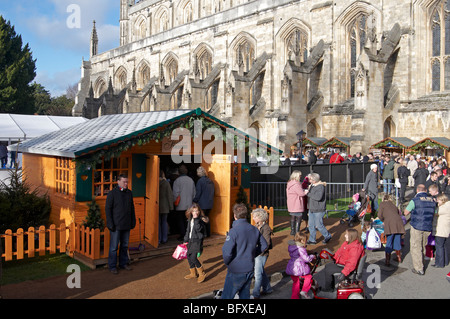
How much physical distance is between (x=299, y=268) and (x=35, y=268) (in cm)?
500

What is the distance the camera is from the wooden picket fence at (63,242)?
7926 mm

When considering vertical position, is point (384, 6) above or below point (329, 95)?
above

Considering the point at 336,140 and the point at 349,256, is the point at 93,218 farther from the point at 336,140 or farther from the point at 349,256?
the point at 336,140

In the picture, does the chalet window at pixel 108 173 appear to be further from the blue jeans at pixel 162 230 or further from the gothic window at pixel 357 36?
the gothic window at pixel 357 36

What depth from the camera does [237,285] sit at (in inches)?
206

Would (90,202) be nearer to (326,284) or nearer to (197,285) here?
(197,285)

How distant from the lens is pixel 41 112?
5716 cm

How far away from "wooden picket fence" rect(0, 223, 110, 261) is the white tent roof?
1007cm

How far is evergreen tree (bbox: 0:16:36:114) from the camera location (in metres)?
39.6

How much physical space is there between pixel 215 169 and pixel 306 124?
52.1 ft

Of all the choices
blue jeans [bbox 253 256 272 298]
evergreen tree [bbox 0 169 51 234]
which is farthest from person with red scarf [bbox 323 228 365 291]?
evergreen tree [bbox 0 169 51 234]

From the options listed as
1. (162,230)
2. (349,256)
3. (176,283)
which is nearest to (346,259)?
(349,256)
